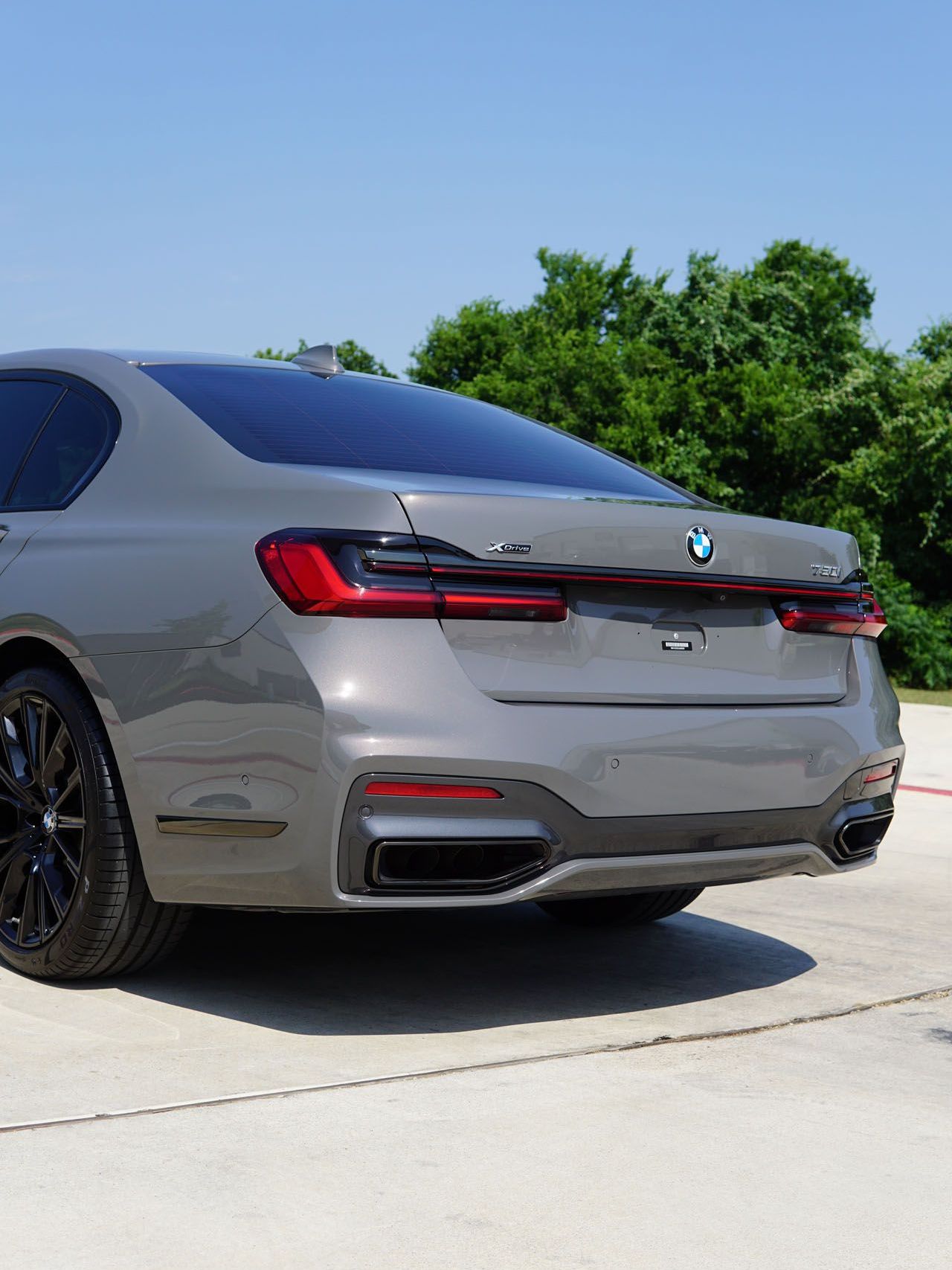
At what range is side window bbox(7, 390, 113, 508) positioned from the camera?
14.4ft

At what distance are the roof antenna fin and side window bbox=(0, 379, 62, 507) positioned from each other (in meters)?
0.75

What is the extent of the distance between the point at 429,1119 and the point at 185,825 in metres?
0.95

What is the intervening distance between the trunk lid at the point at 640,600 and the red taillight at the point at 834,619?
0.09ft

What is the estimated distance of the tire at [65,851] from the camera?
154 inches

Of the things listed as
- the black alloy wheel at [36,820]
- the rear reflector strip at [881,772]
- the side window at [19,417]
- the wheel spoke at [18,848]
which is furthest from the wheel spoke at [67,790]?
the rear reflector strip at [881,772]

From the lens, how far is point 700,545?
3879 mm

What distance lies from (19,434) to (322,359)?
936mm

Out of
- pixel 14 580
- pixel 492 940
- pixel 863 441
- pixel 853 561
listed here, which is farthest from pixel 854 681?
pixel 863 441

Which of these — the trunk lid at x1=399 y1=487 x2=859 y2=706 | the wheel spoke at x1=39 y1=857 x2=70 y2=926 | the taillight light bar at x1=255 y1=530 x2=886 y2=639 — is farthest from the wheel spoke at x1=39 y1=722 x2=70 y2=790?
the trunk lid at x1=399 y1=487 x2=859 y2=706

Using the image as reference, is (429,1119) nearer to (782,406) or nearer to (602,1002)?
(602,1002)

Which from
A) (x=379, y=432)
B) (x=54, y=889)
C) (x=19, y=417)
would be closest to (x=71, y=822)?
(x=54, y=889)

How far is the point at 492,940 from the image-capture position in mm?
4922

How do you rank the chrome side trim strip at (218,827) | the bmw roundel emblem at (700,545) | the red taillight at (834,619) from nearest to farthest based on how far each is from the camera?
1. the chrome side trim strip at (218,827)
2. the bmw roundel emblem at (700,545)
3. the red taillight at (834,619)

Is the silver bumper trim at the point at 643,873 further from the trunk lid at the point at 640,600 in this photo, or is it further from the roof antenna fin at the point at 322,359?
the roof antenna fin at the point at 322,359
